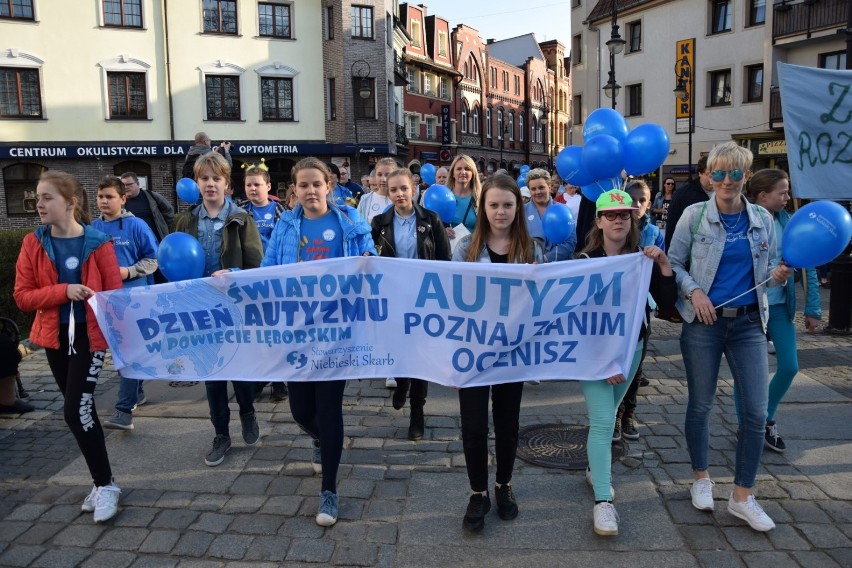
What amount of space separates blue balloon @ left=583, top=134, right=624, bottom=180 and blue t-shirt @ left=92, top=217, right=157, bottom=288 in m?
3.57

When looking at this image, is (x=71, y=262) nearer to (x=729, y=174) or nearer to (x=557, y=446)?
(x=557, y=446)

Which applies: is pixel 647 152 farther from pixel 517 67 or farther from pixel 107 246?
pixel 517 67

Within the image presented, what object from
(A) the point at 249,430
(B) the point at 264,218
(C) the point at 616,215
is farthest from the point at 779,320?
(B) the point at 264,218

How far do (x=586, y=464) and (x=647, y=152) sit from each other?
2434 mm

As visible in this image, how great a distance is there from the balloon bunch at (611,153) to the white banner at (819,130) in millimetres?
994

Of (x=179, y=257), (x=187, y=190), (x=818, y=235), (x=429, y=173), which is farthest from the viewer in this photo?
(x=429, y=173)

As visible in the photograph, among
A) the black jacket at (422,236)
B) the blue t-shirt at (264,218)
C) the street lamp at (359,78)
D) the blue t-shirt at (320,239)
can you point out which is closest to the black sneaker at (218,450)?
the blue t-shirt at (320,239)

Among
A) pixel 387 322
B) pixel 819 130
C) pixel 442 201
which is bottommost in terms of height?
pixel 387 322

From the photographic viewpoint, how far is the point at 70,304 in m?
3.94

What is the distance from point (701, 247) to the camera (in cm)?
380

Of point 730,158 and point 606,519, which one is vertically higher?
point 730,158

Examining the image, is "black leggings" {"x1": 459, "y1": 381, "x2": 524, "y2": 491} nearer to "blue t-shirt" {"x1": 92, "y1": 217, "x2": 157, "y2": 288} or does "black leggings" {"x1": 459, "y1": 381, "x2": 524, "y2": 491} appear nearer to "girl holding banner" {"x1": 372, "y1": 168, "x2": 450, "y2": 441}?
"girl holding banner" {"x1": 372, "y1": 168, "x2": 450, "y2": 441}

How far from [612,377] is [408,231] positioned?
→ 220cm

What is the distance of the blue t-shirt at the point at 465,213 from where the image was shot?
22.1ft
